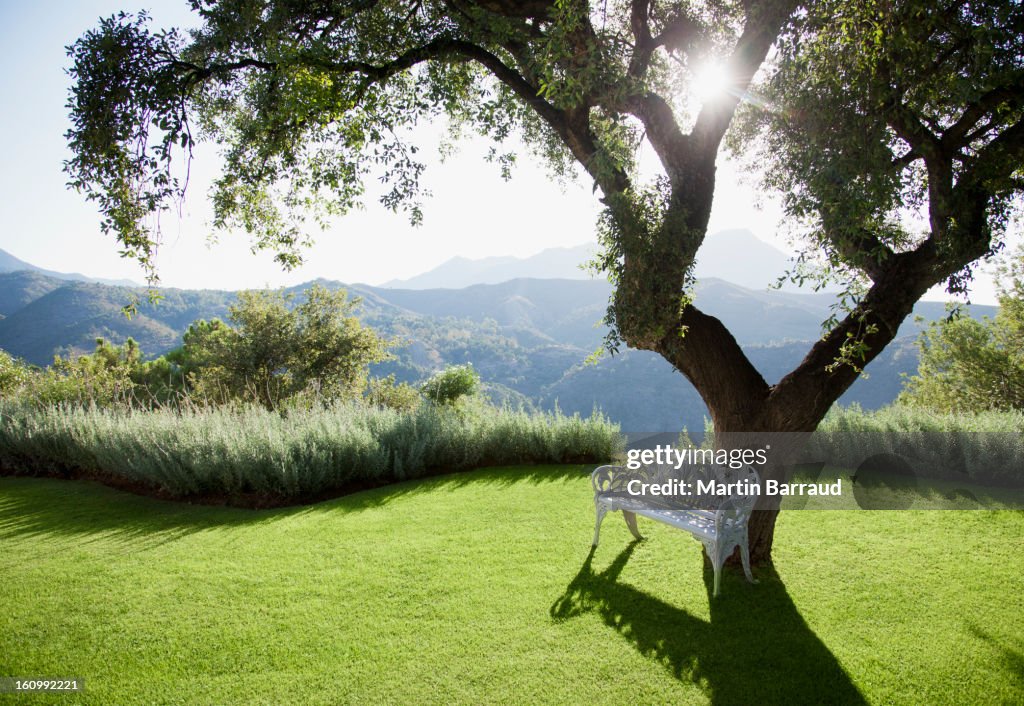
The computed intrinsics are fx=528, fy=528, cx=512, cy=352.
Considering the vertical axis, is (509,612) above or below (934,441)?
below

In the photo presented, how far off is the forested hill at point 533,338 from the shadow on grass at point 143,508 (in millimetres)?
24707

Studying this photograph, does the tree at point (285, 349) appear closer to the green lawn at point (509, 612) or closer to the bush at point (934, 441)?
the green lawn at point (509, 612)

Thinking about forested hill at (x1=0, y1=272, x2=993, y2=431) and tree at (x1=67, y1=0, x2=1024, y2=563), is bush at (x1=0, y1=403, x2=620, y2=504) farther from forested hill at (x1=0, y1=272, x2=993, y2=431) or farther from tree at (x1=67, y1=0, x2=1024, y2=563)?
forested hill at (x1=0, y1=272, x2=993, y2=431)

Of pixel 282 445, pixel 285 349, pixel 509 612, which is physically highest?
pixel 285 349

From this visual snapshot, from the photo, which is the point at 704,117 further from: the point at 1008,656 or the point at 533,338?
the point at 533,338

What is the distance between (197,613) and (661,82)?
7083 millimetres

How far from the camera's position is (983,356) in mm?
16234

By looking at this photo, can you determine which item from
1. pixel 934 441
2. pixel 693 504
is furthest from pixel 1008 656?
pixel 934 441

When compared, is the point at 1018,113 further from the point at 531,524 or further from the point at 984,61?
the point at 531,524

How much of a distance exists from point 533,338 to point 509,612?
122 meters

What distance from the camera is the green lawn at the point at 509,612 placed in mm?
3010
